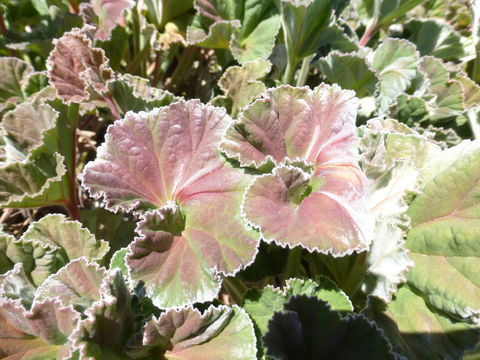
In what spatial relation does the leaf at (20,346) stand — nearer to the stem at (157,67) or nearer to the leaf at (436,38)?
the stem at (157,67)

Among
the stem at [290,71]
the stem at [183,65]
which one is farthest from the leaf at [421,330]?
the stem at [183,65]

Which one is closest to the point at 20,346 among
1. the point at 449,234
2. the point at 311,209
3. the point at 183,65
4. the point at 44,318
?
the point at 44,318

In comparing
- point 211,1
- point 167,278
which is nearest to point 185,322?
point 167,278

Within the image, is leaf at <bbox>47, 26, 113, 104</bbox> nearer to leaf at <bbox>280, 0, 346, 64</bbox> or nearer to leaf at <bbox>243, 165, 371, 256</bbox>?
leaf at <bbox>280, 0, 346, 64</bbox>

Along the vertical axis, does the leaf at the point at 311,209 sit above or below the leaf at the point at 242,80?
above

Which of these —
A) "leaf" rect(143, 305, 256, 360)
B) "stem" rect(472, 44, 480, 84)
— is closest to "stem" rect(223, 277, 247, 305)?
"leaf" rect(143, 305, 256, 360)

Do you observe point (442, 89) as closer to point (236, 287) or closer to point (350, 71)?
point (350, 71)

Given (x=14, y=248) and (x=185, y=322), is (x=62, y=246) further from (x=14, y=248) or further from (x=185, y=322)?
(x=185, y=322)
